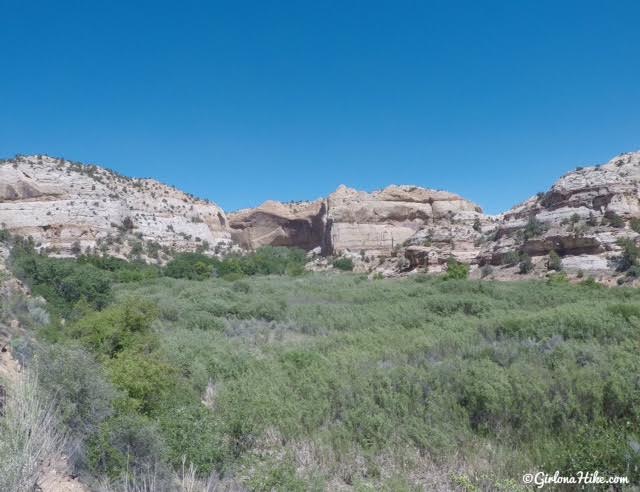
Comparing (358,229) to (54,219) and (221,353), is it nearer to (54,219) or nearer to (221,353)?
(54,219)

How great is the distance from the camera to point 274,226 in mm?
58969

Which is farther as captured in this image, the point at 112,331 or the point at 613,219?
the point at 613,219

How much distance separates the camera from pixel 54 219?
36.7m

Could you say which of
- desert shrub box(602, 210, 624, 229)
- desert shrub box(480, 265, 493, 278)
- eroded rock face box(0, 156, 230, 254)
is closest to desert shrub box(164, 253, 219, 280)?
eroded rock face box(0, 156, 230, 254)

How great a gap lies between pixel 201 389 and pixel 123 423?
2.50 meters

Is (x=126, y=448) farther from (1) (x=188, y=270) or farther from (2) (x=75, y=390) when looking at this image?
(1) (x=188, y=270)

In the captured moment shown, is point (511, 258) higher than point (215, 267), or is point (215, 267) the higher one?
point (215, 267)

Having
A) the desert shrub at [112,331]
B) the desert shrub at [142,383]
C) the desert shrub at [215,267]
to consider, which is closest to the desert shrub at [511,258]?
the desert shrub at [215,267]

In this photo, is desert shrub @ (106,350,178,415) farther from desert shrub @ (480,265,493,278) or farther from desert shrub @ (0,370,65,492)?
desert shrub @ (480,265,493,278)

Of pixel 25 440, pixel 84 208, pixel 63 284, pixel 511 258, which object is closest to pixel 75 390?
pixel 25 440

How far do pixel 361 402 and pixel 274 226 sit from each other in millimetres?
54356

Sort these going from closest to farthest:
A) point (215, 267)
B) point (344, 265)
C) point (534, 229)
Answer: point (534, 229), point (215, 267), point (344, 265)

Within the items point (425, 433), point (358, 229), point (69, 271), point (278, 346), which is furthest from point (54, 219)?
point (425, 433)

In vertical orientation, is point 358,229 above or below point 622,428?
above
